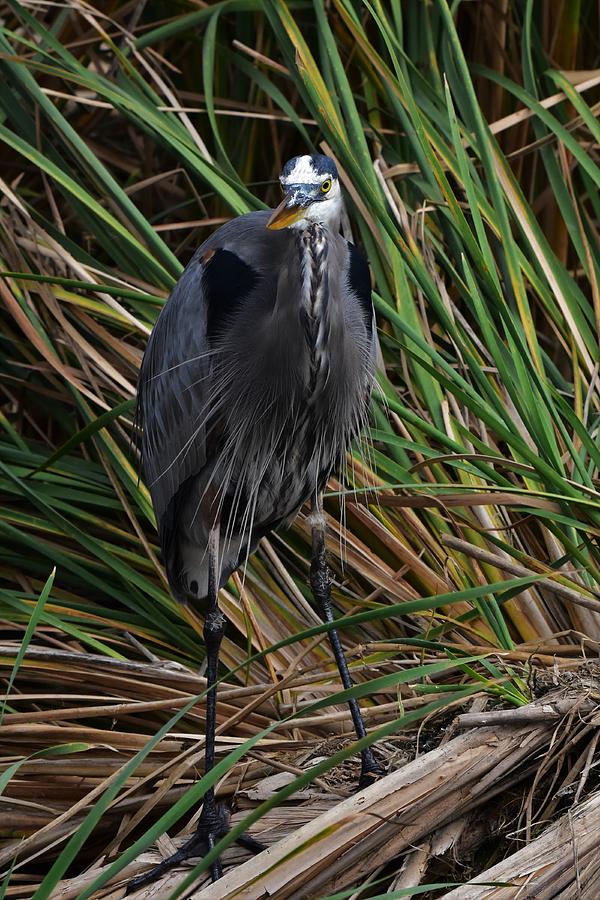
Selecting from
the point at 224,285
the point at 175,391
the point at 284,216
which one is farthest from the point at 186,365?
the point at 284,216

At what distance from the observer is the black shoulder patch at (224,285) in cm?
197

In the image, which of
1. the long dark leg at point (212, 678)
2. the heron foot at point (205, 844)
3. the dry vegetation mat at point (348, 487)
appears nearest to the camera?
the dry vegetation mat at point (348, 487)

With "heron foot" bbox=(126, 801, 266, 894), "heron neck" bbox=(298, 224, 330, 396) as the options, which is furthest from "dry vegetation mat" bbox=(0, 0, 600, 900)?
"heron neck" bbox=(298, 224, 330, 396)

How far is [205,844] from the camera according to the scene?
1.87m

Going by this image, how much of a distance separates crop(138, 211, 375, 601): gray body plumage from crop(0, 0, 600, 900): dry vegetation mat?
0.36 feet

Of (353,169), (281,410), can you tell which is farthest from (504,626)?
(353,169)

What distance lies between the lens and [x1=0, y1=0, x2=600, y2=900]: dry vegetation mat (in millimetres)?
1629

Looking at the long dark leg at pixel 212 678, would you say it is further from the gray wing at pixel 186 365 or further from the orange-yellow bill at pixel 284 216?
the orange-yellow bill at pixel 284 216

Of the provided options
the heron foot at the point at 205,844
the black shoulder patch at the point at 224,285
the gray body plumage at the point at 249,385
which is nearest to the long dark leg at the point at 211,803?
the heron foot at the point at 205,844

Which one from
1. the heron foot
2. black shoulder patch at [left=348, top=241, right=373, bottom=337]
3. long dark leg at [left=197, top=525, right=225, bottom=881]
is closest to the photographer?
the heron foot

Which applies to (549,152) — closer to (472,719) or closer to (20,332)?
(20,332)

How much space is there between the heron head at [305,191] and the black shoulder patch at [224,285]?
25 centimetres

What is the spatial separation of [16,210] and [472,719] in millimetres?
1700

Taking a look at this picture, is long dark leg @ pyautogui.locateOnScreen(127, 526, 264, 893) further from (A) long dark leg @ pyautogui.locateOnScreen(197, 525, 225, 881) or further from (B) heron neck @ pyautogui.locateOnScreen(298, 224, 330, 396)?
(B) heron neck @ pyautogui.locateOnScreen(298, 224, 330, 396)
